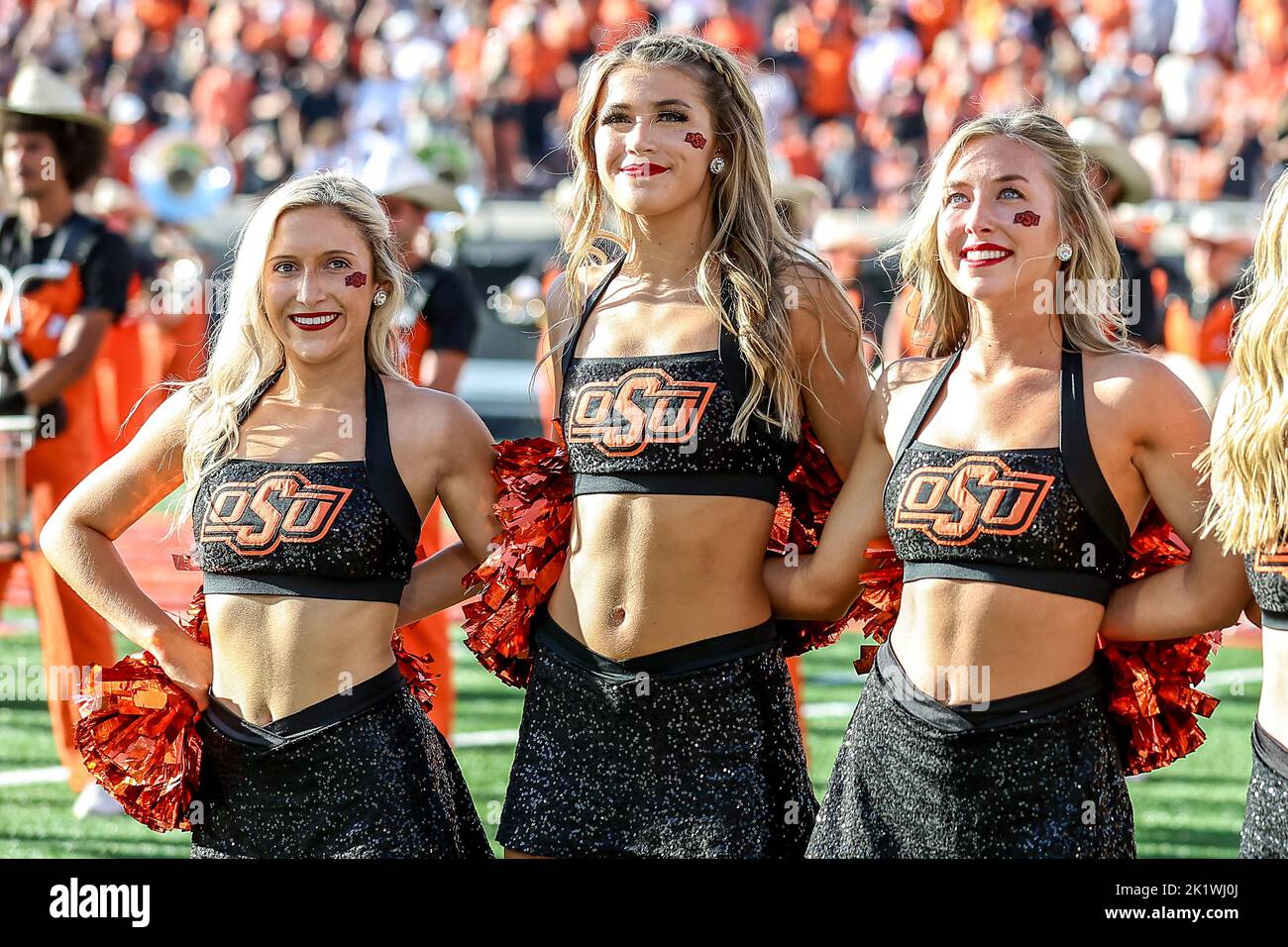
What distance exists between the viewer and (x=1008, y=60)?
45.1 ft

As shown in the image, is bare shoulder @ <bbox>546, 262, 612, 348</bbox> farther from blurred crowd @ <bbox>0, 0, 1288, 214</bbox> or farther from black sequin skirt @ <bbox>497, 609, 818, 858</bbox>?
blurred crowd @ <bbox>0, 0, 1288, 214</bbox>

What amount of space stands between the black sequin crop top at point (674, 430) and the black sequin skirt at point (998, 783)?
483mm

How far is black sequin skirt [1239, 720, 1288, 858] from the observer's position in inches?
95.7

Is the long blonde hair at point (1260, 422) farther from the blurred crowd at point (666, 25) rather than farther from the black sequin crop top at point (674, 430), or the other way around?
the blurred crowd at point (666, 25)

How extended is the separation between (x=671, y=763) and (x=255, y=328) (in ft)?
3.65

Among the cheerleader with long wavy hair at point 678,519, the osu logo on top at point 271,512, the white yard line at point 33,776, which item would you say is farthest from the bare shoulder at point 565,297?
the white yard line at point 33,776

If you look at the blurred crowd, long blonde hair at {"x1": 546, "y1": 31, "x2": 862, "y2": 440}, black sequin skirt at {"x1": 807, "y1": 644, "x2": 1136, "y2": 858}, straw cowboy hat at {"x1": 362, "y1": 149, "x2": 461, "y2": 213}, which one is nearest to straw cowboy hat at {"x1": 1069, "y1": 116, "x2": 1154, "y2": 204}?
straw cowboy hat at {"x1": 362, "y1": 149, "x2": 461, "y2": 213}

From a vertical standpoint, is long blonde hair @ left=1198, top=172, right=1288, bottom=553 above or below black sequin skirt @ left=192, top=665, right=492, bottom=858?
above

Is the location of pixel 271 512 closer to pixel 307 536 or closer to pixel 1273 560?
pixel 307 536

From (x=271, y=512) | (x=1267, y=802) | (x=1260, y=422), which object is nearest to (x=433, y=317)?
(x=271, y=512)

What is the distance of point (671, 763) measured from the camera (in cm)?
291
